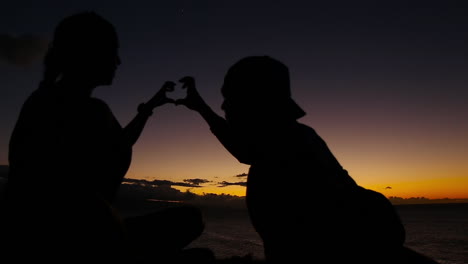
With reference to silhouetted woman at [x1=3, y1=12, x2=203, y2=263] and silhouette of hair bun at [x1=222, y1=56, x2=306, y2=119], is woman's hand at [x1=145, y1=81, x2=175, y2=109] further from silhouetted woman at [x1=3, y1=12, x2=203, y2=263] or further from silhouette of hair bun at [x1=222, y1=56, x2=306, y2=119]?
silhouette of hair bun at [x1=222, y1=56, x2=306, y2=119]

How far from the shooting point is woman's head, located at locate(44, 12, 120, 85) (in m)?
2.38

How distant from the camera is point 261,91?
2254mm

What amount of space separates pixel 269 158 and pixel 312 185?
35cm

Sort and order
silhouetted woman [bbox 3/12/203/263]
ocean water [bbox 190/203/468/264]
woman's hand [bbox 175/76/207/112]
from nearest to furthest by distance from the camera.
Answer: silhouetted woman [bbox 3/12/203/263] < woman's hand [bbox 175/76/207/112] < ocean water [bbox 190/203/468/264]

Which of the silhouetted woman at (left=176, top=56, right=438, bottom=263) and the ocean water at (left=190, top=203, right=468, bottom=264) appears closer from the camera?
the silhouetted woman at (left=176, top=56, right=438, bottom=263)

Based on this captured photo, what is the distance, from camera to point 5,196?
1915 millimetres

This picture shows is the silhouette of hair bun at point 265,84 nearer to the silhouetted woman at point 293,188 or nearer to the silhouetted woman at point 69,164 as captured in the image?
the silhouetted woman at point 293,188

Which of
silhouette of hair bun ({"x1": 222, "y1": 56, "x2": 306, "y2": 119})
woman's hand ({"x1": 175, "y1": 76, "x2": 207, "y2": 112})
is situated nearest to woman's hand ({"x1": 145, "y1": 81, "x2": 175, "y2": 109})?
woman's hand ({"x1": 175, "y1": 76, "x2": 207, "y2": 112})

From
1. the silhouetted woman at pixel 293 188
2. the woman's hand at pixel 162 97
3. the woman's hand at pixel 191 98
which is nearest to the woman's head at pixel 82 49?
the woman's hand at pixel 162 97

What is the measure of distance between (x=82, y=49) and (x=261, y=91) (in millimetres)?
1467

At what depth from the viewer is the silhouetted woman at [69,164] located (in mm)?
1776

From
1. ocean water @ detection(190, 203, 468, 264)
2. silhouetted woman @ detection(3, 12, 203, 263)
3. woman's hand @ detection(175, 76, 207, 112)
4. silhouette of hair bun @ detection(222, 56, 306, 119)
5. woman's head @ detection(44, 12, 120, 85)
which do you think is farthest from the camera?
ocean water @ detection(190, 203, 468, 264)

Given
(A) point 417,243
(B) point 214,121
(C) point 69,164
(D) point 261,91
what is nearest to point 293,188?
(D) point 261,91

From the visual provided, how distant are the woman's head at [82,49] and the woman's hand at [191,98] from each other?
2.91 ft
